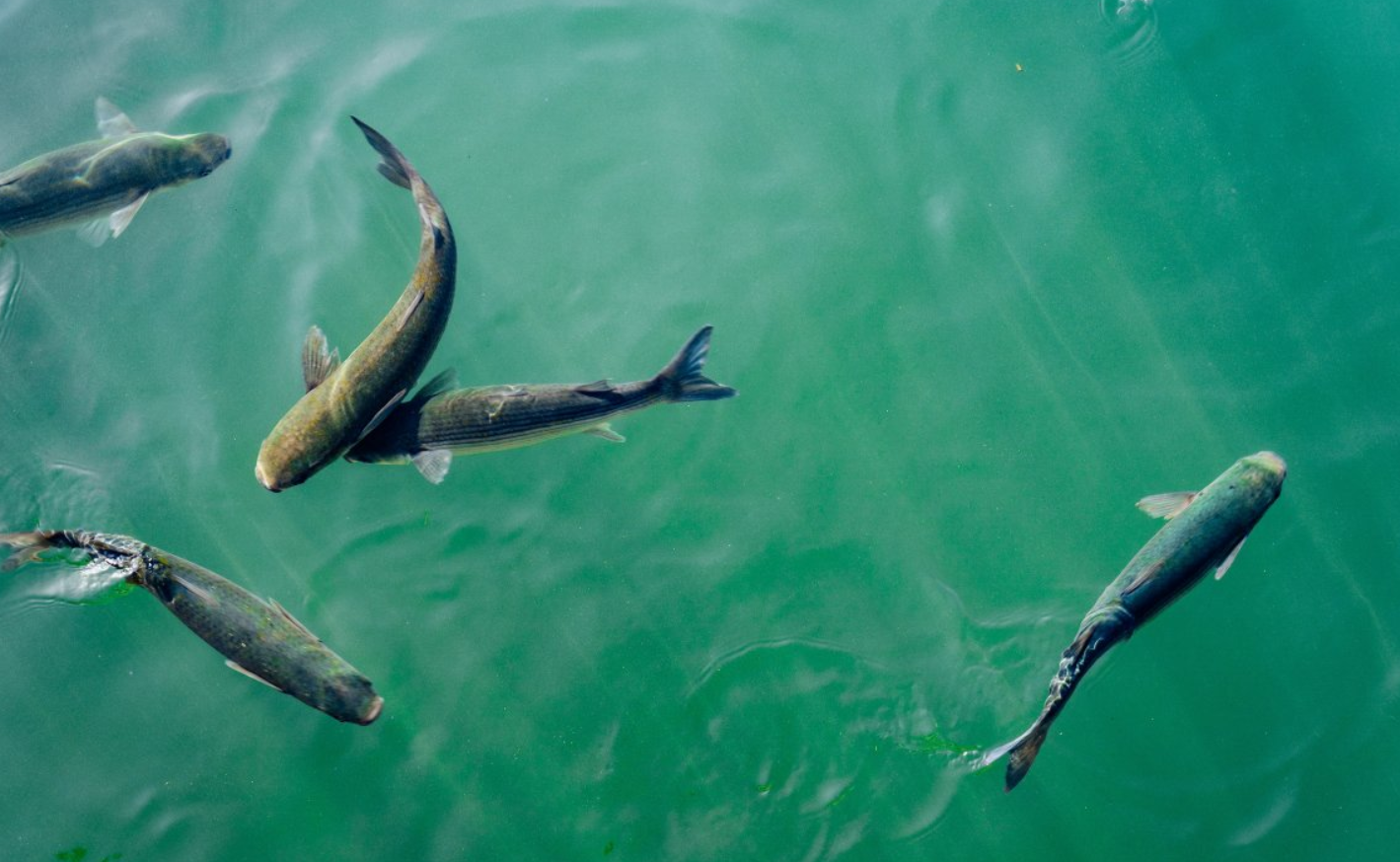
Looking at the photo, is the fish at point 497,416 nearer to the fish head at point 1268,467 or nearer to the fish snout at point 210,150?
the fish snout at point 210,150

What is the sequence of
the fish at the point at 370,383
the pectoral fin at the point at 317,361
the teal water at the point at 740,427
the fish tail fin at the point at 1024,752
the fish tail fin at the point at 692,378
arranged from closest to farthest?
the fish at the point at 370,383 → the fish tail fin at the point at 1024,752 → the fish tail fin at the point at 692,378 → the pectoral fin at the point at 317,361 → the teal water at the point at 740,427

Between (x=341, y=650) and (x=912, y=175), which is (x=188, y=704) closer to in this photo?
(x=341, y=650)

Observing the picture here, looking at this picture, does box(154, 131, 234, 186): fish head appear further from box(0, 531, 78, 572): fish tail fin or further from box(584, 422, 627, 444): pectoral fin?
box(584, 422, 627, 444): pectoral fin

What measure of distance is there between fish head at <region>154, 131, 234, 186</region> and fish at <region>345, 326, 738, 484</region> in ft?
6.07

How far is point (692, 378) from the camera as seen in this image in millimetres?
4180

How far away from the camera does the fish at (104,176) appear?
14.2 feet

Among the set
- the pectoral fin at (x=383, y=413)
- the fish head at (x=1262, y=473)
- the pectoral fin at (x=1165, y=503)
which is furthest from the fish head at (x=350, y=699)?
the fish head at (x=1262, y=473)

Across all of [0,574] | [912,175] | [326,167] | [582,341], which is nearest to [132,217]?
[326,167]

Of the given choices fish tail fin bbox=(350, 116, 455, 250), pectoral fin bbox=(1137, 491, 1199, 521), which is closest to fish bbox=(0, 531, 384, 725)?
fish tail fin bbox=(350, 116, 455, 250)

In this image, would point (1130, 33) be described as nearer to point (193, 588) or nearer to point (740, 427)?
point (740, 427)

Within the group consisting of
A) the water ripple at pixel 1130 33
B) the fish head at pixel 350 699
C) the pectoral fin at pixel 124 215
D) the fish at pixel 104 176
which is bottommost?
the fish head at pixel 350 699

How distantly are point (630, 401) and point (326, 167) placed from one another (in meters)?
2.36

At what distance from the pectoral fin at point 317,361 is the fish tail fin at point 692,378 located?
1.62m

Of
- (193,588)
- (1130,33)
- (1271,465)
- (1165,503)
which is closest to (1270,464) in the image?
(1271,465)
